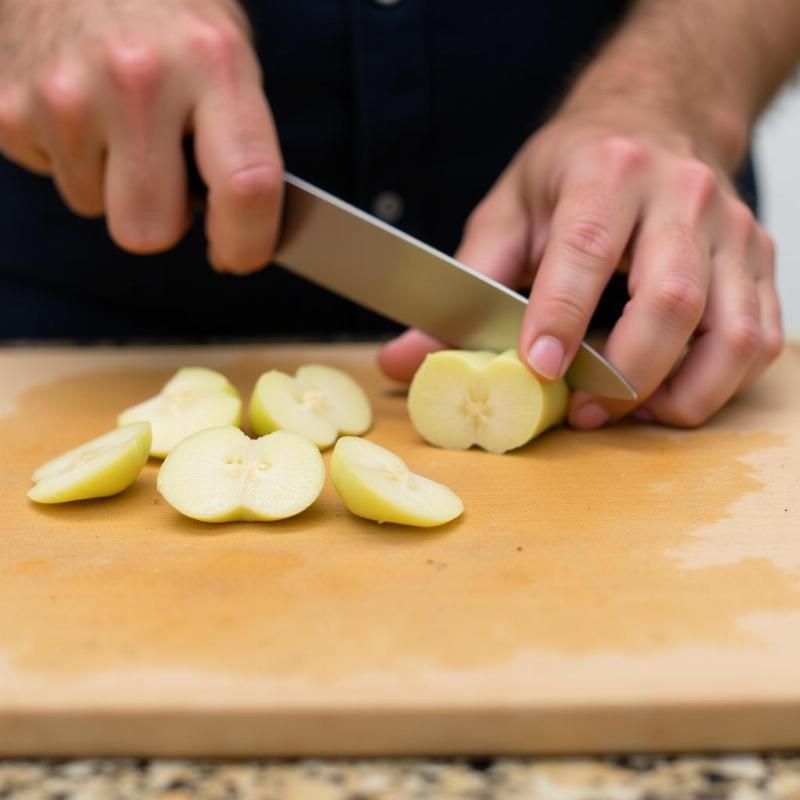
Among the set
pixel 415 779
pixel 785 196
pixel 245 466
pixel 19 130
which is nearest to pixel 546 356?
pixel 245 466

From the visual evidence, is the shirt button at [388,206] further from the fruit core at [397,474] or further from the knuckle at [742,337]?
the fruit core at [397,474]

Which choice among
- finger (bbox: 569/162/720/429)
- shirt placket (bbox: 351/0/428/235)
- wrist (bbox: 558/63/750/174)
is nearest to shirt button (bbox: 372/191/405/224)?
shirt placket (bbox: 351/0/428/235)

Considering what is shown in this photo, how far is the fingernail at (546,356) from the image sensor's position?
129 centimetres

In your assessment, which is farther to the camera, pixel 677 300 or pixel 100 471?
pixel 677 300

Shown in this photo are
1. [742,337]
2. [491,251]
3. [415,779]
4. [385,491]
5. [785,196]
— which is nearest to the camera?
[415,779]

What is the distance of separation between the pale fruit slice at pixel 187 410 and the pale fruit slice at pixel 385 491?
0.25 meters

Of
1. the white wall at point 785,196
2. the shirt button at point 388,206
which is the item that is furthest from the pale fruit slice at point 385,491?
the white wall at point 785,196

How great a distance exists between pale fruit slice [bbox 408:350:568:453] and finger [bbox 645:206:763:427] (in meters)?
0.15

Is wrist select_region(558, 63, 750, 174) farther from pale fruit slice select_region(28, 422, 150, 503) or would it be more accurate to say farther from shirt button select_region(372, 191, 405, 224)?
pale fruit slice select_region(28, 422, 150, 503)

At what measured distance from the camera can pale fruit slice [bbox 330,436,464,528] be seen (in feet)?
3.47

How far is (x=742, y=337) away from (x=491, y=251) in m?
0.34

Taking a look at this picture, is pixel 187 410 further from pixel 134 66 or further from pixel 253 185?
pixel 134 66

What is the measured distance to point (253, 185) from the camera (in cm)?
131

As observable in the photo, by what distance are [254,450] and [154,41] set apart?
502 millimetres
